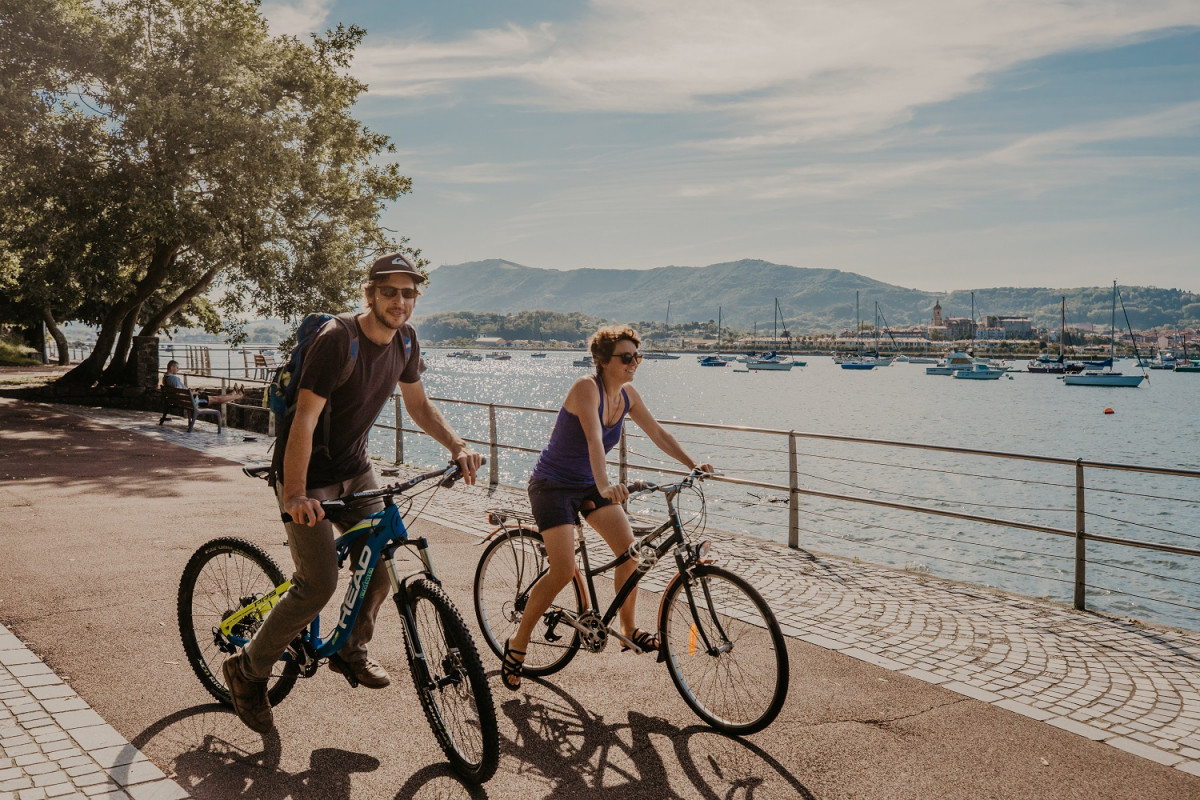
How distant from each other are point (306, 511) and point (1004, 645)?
→ 429cm

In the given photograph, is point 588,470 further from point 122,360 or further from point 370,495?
point 122,360

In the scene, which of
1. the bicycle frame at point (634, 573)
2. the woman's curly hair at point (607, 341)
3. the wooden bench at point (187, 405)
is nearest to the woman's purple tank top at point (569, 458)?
the woman's curly hair at point (607, 341)

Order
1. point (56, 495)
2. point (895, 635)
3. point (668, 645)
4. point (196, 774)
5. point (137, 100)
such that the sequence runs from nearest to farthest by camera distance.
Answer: point (196, 774) < point (668, 645) < point (895, 635) < point (56, 495) < point (137, 100)

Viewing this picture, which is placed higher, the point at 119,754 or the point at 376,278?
the point at 376,278

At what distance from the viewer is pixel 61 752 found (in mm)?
3887

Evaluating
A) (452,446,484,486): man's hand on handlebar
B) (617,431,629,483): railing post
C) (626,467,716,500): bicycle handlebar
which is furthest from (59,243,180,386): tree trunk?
(452,446,484,486): man's hand on handlebar

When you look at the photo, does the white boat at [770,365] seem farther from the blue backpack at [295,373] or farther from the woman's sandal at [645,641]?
the blue backpack at [295,373]

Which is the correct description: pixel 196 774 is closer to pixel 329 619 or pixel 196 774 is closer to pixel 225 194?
pixel 329 619

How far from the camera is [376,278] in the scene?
3.80 meters

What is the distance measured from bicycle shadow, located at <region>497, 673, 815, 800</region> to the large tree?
1979 cm

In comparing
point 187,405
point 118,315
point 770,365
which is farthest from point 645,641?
point 770,365

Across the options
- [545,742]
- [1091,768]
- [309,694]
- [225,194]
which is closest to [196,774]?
[309,694]

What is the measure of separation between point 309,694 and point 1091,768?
353cm

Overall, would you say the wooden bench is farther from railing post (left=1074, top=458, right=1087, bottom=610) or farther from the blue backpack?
the blue backpack
